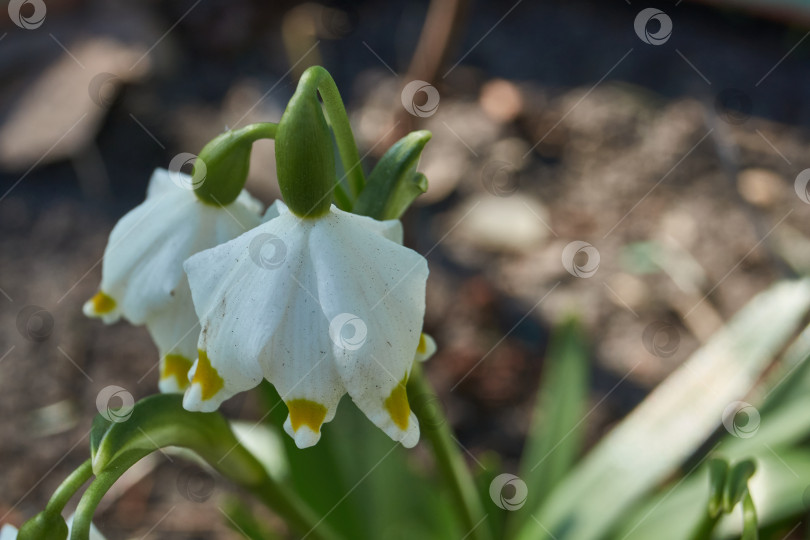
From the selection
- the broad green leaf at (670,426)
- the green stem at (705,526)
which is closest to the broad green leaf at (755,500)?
the broad green leaf at (670,426)

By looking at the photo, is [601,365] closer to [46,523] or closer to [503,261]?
[503,261]

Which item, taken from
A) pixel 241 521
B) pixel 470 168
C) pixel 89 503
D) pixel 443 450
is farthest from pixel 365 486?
pixel 470 168

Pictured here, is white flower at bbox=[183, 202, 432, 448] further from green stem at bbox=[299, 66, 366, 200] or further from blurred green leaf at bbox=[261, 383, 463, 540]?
blurred green leaf at bbox=[261, 383, 463, 540]

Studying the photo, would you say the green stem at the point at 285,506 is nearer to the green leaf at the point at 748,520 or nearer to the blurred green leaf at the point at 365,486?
the blurred green leaf at the point at 365,486

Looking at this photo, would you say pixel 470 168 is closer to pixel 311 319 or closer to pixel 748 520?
pixel 748 520

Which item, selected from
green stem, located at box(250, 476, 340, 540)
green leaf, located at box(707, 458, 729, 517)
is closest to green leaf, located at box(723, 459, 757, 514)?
green leaf, located at box(707, 458, 729, 517)

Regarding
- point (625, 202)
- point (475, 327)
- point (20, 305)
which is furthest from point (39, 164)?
point (625, 202)
